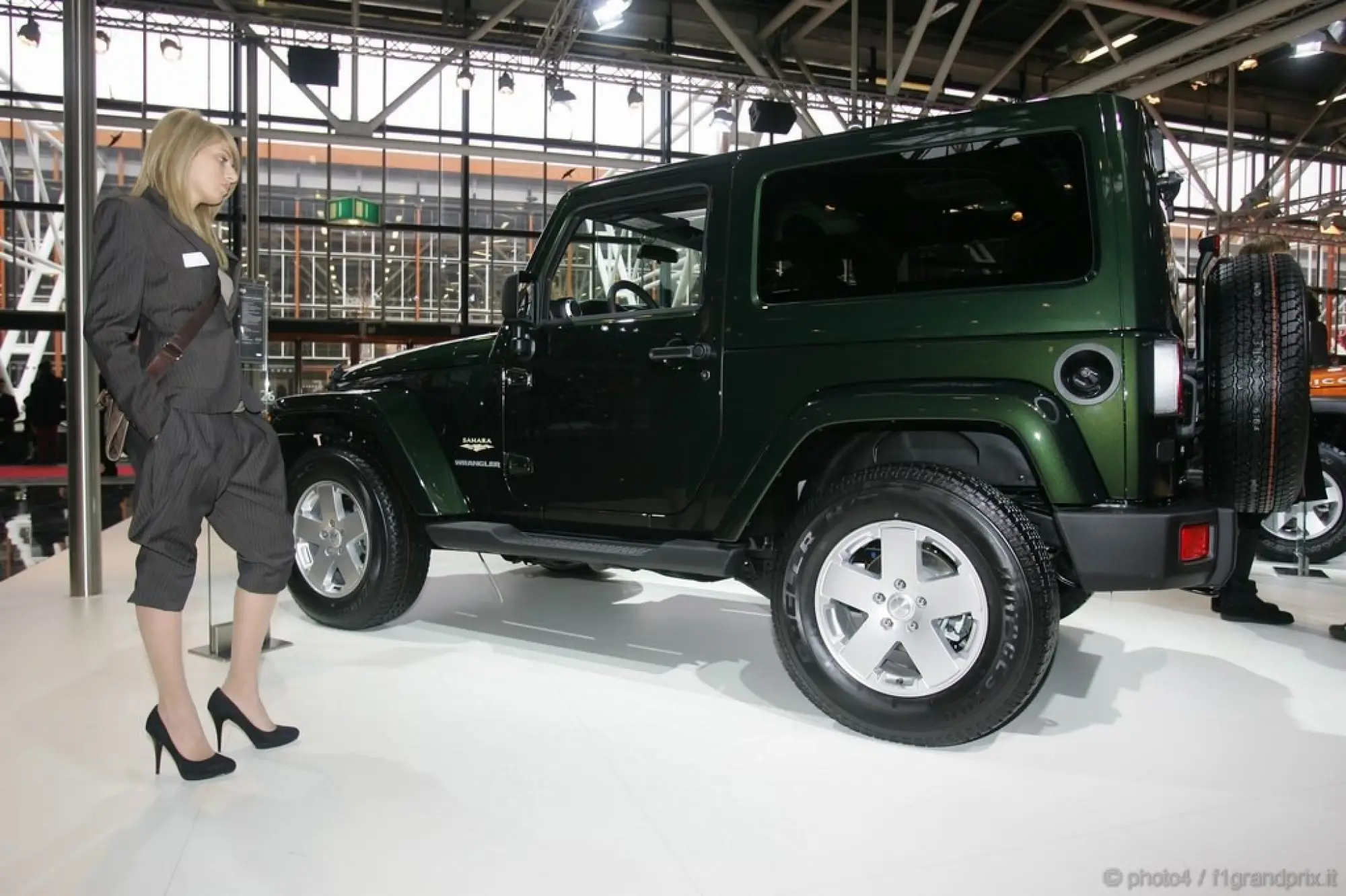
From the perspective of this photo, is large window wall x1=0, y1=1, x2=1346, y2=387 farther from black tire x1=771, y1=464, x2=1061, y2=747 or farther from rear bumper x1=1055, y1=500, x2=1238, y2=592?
rear bumper x1=1055, y1=500, x2=1238, y2=592

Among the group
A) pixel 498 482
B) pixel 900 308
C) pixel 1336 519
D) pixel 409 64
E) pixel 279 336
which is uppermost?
pixel 409 64

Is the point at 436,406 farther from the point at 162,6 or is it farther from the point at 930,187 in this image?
the point at 162,6

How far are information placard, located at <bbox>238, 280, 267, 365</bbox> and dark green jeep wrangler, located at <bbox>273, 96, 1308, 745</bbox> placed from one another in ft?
1.99

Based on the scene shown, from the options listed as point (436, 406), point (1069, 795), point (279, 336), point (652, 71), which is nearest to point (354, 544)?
point (436, 406)

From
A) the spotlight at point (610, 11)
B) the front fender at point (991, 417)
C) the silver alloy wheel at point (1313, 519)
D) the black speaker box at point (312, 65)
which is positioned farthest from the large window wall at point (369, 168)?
the front fender at point (991, 417)

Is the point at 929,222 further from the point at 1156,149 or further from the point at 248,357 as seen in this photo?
the point at 248,357

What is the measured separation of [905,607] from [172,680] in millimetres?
1952

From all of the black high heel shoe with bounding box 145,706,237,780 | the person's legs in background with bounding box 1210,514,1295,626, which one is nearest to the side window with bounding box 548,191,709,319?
the black high heel shoe with bounding box 145,706,237,780

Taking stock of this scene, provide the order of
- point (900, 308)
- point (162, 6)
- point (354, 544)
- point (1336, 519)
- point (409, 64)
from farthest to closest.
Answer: point (409, 64) < point (162, 6) < point (1336, 519) < point (354, 544) < point (900, 308)

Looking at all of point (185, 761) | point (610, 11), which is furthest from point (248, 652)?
Answer: point (610, 11)

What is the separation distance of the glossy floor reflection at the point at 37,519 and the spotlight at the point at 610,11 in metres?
6.53

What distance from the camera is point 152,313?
2.30m

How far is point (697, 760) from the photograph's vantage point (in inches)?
101

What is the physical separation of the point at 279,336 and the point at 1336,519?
15.3m
